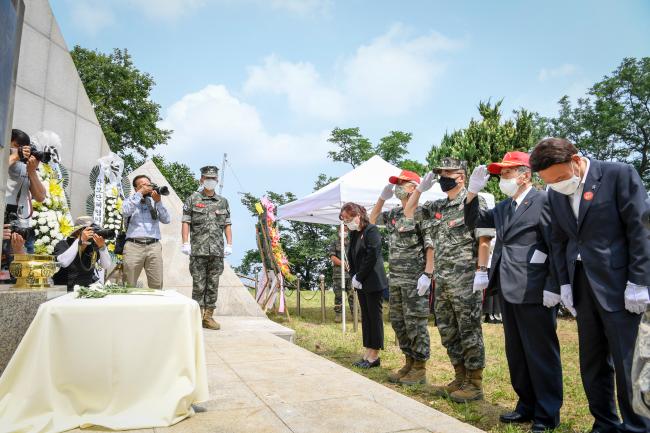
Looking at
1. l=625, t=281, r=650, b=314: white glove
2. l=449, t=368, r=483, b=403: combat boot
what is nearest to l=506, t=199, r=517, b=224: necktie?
l=625, t=281, r=650, b=314: white glove

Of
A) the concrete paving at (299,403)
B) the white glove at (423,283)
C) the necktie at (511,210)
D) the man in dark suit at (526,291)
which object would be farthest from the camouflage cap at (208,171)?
the necktie at (511,210)

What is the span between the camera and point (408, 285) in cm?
412

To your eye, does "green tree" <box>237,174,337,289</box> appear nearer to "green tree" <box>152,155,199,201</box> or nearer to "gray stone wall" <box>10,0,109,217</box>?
"green tree" <box>152,155,199,201</box>

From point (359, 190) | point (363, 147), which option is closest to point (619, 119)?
point (363, 147)

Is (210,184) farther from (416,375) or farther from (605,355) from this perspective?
(605,355)

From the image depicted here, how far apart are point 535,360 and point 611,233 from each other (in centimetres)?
93

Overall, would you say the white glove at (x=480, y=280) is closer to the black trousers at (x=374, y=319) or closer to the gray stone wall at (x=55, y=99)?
the black trousers at (x=374, y=319)

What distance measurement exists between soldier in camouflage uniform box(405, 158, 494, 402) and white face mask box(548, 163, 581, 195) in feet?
2.49

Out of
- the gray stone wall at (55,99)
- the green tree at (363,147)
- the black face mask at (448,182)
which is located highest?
the green tree at (363,147)

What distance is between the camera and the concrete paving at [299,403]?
248 centimetres

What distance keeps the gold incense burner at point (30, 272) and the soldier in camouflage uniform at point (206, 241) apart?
289 cm

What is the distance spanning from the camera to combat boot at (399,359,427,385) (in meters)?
4.04

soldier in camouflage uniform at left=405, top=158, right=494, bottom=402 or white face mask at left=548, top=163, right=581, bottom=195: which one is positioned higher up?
white face mask at left=548, top=163, right=581, bottom=195

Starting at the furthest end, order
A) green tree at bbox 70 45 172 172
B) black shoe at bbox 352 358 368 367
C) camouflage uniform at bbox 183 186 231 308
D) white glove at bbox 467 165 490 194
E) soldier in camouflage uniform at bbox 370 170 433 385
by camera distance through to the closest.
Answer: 1. green tree at bbox 70 45 172 172
2. camouflage uniform at bbox 183 186 231 308
3. black shoe at bbox 352 358 368 367
4. soldier in camouflage uniform at bbox 370 170 433 385
5. white glove at bbox 467 165 490 194
